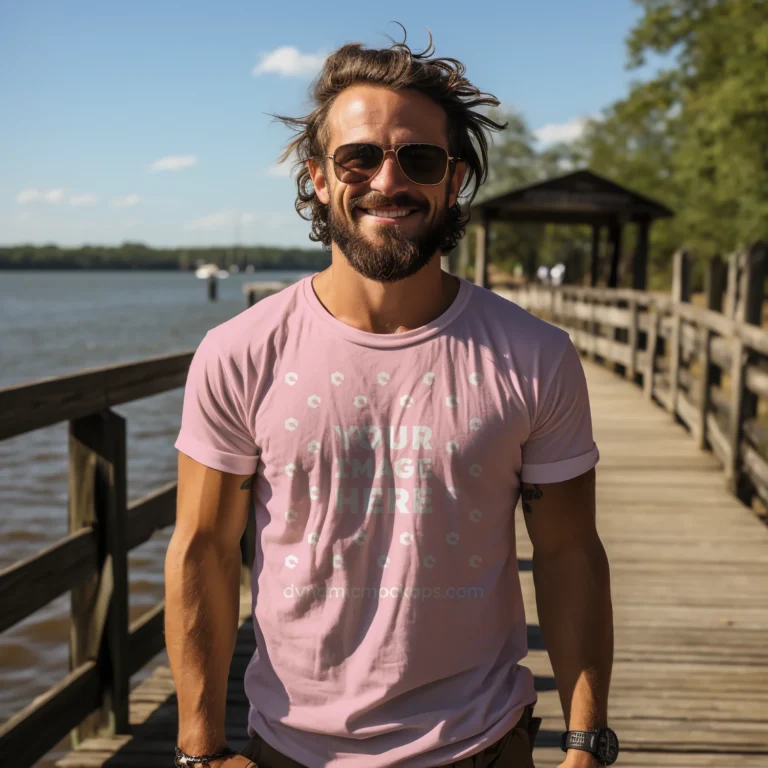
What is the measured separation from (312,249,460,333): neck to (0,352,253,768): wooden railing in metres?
1.24

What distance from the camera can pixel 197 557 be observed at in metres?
1.85

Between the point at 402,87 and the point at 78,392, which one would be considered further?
the point at 78,392

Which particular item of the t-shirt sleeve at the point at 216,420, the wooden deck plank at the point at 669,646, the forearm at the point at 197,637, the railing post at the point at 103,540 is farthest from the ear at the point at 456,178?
the wooden deck plank at the point at 669,646

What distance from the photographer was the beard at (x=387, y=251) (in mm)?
1823

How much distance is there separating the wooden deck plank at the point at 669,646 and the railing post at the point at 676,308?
2905 mm

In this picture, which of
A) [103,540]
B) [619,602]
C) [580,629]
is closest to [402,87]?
[580,629]

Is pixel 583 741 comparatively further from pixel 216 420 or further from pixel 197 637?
pixel 216 420

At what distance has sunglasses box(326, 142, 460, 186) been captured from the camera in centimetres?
183

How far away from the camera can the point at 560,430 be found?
1794mm

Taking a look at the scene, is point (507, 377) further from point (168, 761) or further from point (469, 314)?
point (168, 761)

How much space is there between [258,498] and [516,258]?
257 ft

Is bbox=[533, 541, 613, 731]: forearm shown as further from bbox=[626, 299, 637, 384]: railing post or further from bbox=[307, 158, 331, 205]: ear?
bbox=[626, 299, 637, 384]: railing post

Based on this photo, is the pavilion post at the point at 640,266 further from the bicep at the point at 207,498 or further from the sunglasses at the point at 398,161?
the bicep at the point at 207,498

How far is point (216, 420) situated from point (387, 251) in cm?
42
